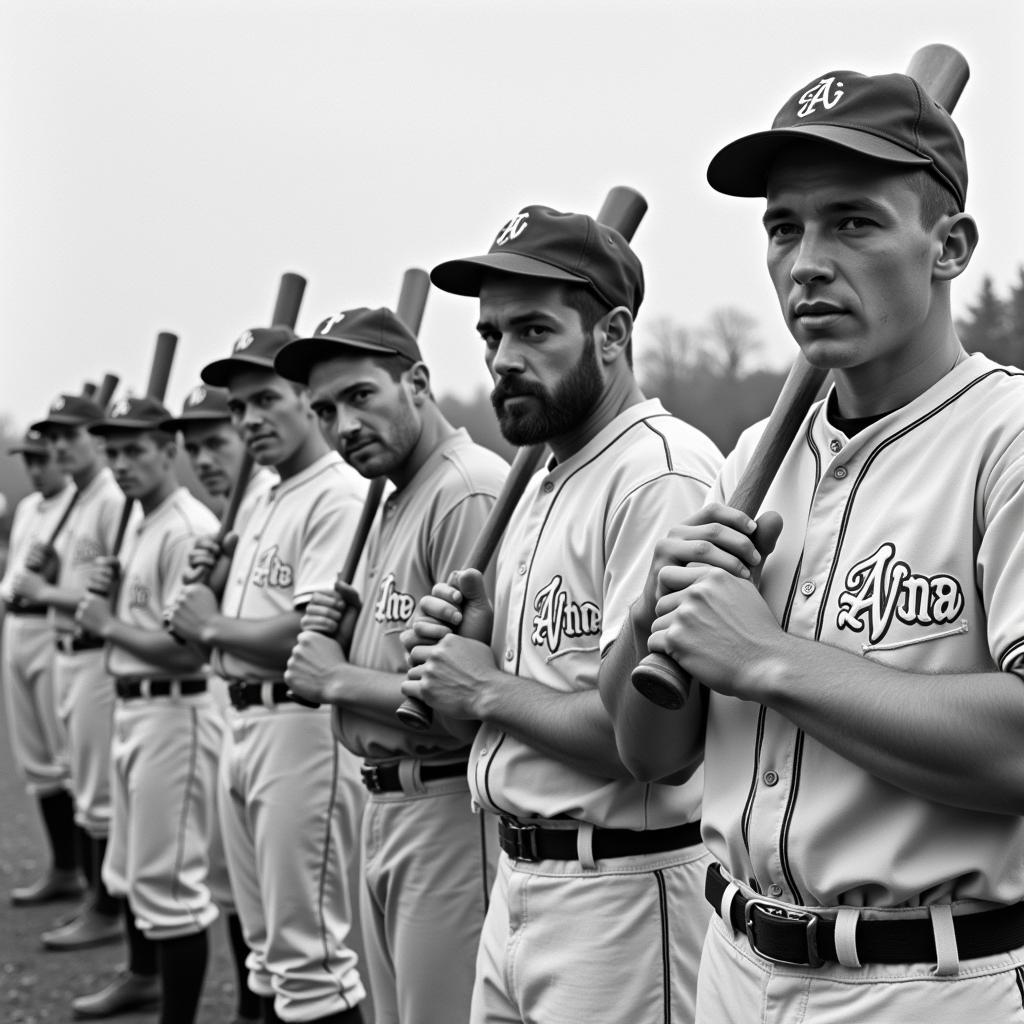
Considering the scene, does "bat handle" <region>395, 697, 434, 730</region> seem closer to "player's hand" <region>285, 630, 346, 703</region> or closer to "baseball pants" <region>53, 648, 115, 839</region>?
"player's hand" <region>285, 630, 346, 703</region>

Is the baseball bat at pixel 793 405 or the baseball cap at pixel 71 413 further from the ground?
the baseball cap at pixel 71 413

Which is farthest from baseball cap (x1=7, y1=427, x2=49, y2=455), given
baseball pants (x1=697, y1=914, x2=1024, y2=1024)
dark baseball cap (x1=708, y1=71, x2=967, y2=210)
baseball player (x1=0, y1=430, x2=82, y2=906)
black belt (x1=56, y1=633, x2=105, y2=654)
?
baseball pants (x1=697, y1=914, x2=1024, y2=1024)

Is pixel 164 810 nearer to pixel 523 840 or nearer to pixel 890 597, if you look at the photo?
pixel 523 840

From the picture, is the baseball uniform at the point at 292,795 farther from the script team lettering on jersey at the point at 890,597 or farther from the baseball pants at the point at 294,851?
the script team lettering on jersey at the point at 890,597

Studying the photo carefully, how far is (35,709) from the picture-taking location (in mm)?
8016

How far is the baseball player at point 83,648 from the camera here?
6.53m

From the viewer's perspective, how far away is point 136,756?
5.55 m

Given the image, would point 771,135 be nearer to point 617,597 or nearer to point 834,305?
point 834,305

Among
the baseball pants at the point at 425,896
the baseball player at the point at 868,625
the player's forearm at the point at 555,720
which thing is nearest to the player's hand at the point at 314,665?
the baseball pants at the point at 425,896

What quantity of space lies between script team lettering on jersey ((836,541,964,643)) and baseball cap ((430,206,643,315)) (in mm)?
1253

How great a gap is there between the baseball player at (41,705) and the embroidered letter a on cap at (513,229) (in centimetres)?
531

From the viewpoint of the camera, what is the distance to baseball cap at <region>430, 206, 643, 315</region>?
9.49ft

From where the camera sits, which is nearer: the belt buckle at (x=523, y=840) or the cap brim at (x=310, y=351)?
the belt buckle at (x=523, y=840)

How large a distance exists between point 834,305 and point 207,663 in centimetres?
420
